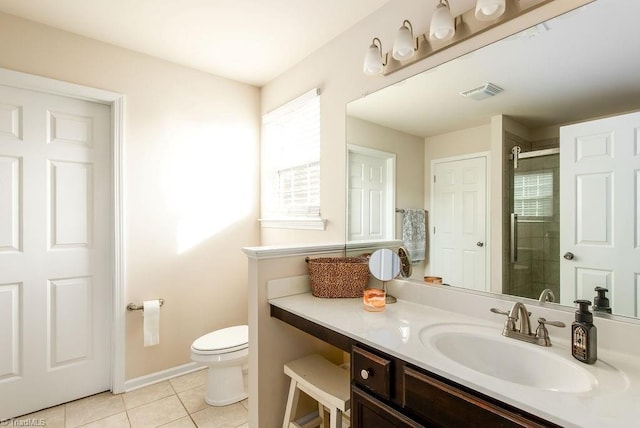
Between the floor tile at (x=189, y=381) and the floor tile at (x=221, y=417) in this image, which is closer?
the floor tile at (x=221, y=417)

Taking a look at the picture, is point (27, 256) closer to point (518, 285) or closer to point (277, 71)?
point (277, 71)

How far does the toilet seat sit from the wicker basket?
0.73m

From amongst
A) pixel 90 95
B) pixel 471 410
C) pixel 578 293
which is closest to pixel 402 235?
pixel 578 293

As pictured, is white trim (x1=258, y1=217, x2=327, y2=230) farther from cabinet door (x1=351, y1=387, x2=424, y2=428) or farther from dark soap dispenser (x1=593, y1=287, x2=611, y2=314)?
dark soap dispenser (x1=593, y1=287, x2=611, y2=314)

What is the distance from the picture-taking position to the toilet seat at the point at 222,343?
2002 millimetres

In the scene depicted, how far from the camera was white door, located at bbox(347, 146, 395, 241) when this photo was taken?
182 cm

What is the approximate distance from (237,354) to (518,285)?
1.68 metres

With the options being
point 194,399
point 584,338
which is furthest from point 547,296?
point 194,399

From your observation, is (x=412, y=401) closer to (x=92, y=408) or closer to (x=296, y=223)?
(x=296, y=223)

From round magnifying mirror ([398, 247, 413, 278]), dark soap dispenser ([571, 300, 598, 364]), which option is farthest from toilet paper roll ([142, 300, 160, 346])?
dark soap dispenser ([571, 300, 598, 364])

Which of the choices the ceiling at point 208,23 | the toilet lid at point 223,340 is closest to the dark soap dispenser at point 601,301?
the ceiling at point 208,23

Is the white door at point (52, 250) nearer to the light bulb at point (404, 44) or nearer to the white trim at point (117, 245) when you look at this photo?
the white trim at point (117, 245)

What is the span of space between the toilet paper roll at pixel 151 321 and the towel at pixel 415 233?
1.86 meters

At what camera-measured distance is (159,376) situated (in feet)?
7.84
